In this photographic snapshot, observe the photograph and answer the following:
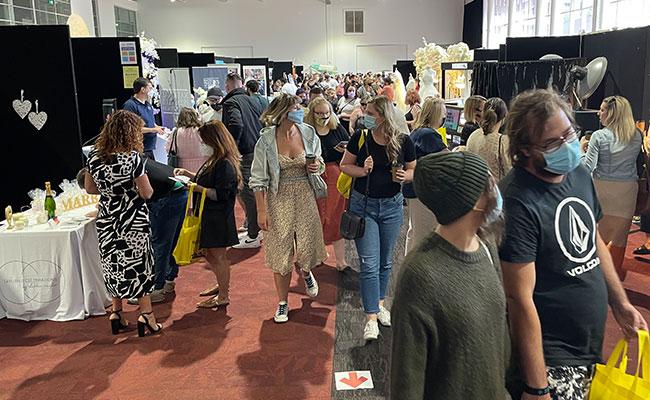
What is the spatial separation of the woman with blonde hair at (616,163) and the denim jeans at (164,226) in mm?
2896

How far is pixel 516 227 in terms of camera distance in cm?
147

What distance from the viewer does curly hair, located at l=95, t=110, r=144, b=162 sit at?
3197 millimetres

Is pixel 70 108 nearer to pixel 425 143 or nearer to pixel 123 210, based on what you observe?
pixel 123 210

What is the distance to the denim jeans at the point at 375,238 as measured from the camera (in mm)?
3199

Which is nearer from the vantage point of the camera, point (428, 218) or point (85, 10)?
point (428, 218)

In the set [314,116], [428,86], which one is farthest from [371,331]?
[428,86]

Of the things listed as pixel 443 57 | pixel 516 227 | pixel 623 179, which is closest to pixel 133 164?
pixel 516 227

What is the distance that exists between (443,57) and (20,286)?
252 inches

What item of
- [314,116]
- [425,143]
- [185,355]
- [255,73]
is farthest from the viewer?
[255,73]

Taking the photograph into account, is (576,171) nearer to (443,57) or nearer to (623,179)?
(623,179)

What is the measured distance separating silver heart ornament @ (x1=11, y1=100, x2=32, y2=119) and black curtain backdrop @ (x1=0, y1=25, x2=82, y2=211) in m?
0.03

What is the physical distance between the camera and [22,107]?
446 cm

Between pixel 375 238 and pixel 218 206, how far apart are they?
1.15 m

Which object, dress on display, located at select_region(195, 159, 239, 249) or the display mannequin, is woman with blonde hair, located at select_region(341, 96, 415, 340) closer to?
dress on display, located at select_region(195, 159, 239, 249)
